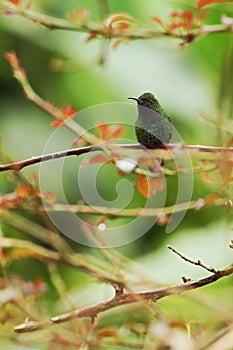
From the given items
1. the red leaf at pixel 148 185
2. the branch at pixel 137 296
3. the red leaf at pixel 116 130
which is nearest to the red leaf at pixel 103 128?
the red leaf at pixel 116 130

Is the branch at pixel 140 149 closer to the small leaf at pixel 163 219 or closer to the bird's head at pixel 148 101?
the bird's head at pixel 148 101

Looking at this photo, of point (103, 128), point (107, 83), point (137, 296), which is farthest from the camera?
point (107, 83)

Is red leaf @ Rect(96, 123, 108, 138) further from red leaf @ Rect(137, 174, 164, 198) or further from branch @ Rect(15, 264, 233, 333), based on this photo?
branch @ Rect(15, 264, 233, 333)

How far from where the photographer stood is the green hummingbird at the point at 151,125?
835 mm

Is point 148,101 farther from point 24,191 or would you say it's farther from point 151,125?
point 24,191

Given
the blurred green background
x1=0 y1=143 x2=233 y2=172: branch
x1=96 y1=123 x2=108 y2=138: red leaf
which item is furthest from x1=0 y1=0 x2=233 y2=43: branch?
the blurred green background

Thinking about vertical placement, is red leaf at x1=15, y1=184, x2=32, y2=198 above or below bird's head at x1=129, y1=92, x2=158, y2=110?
below

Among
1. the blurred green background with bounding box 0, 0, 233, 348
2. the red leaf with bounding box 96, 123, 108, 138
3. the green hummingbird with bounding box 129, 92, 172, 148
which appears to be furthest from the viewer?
the blurred green background with bounding box 0, 0, 233, 348

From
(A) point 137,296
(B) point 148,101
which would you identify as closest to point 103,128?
(B) point 148,101

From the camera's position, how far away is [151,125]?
33.8 inches

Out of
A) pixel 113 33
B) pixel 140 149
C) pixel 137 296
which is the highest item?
pixel 113 33

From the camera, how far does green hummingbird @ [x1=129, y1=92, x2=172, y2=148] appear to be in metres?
0.83

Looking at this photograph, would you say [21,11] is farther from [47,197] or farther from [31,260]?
[31,260]

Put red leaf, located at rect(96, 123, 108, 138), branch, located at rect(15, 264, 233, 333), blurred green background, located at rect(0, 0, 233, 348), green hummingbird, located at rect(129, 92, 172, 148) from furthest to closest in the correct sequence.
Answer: blurred green background, located at rect(0, 0, 233, 348), red leaf, located at rect(96, 123, 108, 138), green hummingbird, located at rect(129, 92, 172, 148), branch, located at rect(15, 264, 233, 333)
